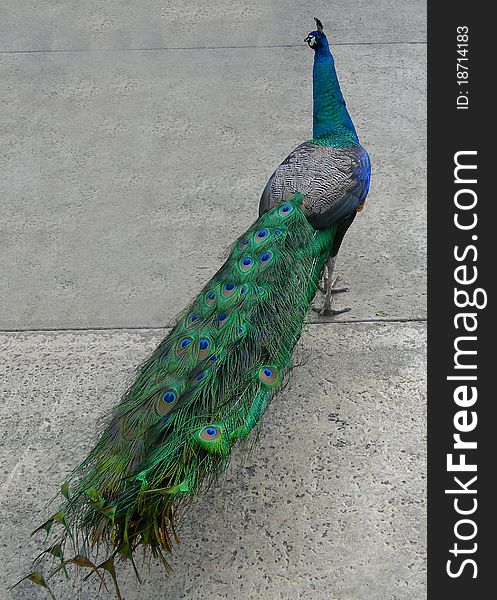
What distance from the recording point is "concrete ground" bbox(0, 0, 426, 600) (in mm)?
2955

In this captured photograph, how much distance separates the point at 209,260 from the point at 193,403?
6.43ft

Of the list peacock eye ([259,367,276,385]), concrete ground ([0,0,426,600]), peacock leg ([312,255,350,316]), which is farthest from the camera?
peacock leg ([312,255,350,316])

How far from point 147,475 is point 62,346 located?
1659 mm

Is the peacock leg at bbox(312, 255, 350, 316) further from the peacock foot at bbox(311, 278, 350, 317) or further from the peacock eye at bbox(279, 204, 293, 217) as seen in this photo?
the peacock eye at bbox(279, 204, 293, 217)

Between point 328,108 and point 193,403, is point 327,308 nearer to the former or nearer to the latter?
point 328,108

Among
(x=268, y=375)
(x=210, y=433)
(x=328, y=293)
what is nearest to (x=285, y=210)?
(x=328, y=293)

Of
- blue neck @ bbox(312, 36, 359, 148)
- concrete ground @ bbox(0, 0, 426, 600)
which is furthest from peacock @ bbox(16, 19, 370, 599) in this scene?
concrete ground @ bbox(0, 0, 426, 600)

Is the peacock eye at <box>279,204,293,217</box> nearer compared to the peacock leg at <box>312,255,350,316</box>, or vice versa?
the peacock eye at <box>279,204,293,217</box>

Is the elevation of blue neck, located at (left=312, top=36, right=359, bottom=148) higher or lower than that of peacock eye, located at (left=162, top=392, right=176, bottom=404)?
higher

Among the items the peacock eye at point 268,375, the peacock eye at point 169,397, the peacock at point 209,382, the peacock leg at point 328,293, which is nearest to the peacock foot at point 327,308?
the peacock leg at point 328,293

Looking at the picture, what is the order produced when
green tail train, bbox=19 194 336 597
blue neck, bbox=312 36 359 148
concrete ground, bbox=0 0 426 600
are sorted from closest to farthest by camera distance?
1. green tail train, bbox=19 194 336 597
2. concrete ground, bbox=0 0 426 600
3. blue neck, bbox=312 36 359 148

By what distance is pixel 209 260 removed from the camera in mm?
4547

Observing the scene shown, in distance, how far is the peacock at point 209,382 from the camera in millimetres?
2436

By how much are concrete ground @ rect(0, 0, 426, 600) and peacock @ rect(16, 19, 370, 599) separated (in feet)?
1.02
